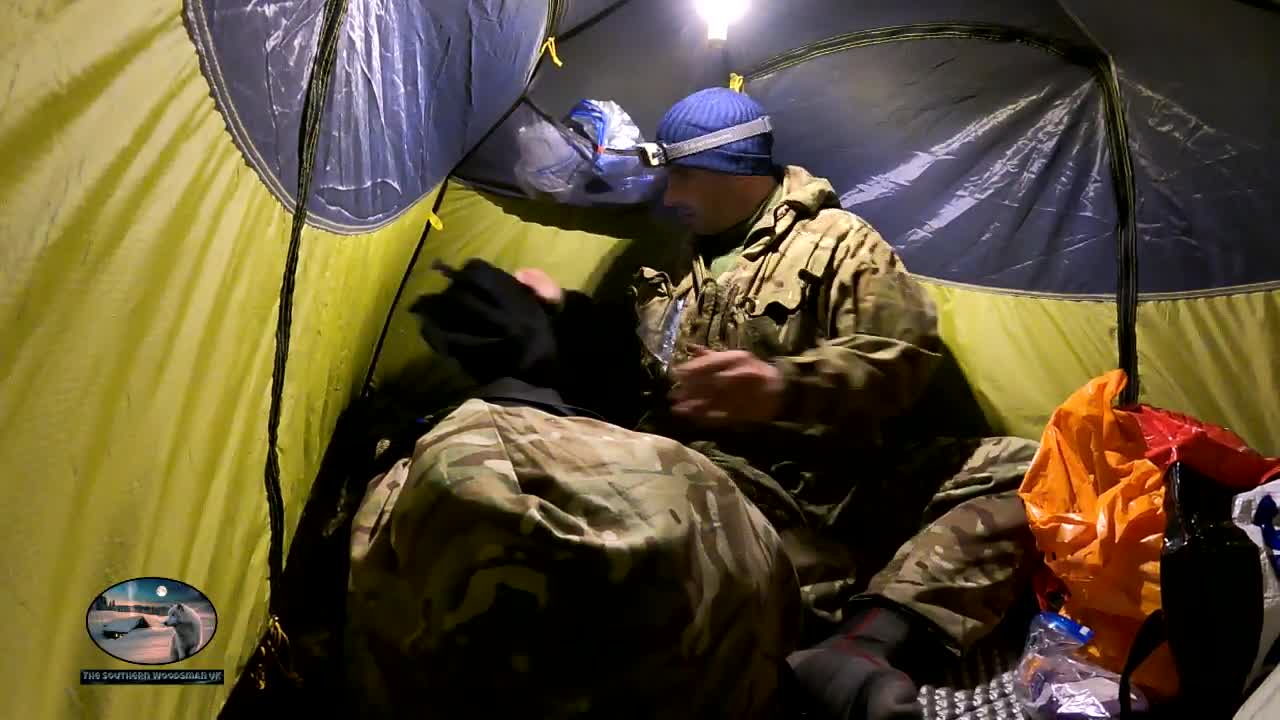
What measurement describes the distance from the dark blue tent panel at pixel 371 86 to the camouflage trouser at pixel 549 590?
32 centimetres

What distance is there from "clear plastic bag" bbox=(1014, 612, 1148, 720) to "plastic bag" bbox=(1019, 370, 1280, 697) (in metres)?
0.03

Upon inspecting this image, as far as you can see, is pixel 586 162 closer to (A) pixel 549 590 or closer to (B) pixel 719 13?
(B) pixel 719 13

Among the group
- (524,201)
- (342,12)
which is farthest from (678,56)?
(342,12)

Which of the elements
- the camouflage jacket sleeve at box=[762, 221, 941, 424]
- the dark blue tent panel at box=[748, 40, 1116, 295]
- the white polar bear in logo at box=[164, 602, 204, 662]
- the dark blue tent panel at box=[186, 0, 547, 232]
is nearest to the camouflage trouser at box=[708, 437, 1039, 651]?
the camouflage jacket sleeve at box=[762, 221, 941, 424]

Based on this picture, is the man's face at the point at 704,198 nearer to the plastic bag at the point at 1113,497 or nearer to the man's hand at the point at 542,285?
the man's hand at the point at 542,285

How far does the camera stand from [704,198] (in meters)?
1.55

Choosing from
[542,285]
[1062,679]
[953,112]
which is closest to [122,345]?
[542,285]

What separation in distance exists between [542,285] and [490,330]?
0.26m

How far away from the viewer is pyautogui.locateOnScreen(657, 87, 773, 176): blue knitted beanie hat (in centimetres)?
152

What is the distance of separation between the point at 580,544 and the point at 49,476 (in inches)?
14.2

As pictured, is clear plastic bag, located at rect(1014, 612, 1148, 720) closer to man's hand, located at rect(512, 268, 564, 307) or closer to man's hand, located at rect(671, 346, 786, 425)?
man's hand, located at rect(671, 346, 786, 425)

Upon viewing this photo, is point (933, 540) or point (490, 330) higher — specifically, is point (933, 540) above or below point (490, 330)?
below

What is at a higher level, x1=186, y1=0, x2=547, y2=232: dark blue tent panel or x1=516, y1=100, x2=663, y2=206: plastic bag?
x1=186, y1=0, x2=547, y2=232: dark blue tent panel

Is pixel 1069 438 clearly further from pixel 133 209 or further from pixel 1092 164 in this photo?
pixel 133 209
